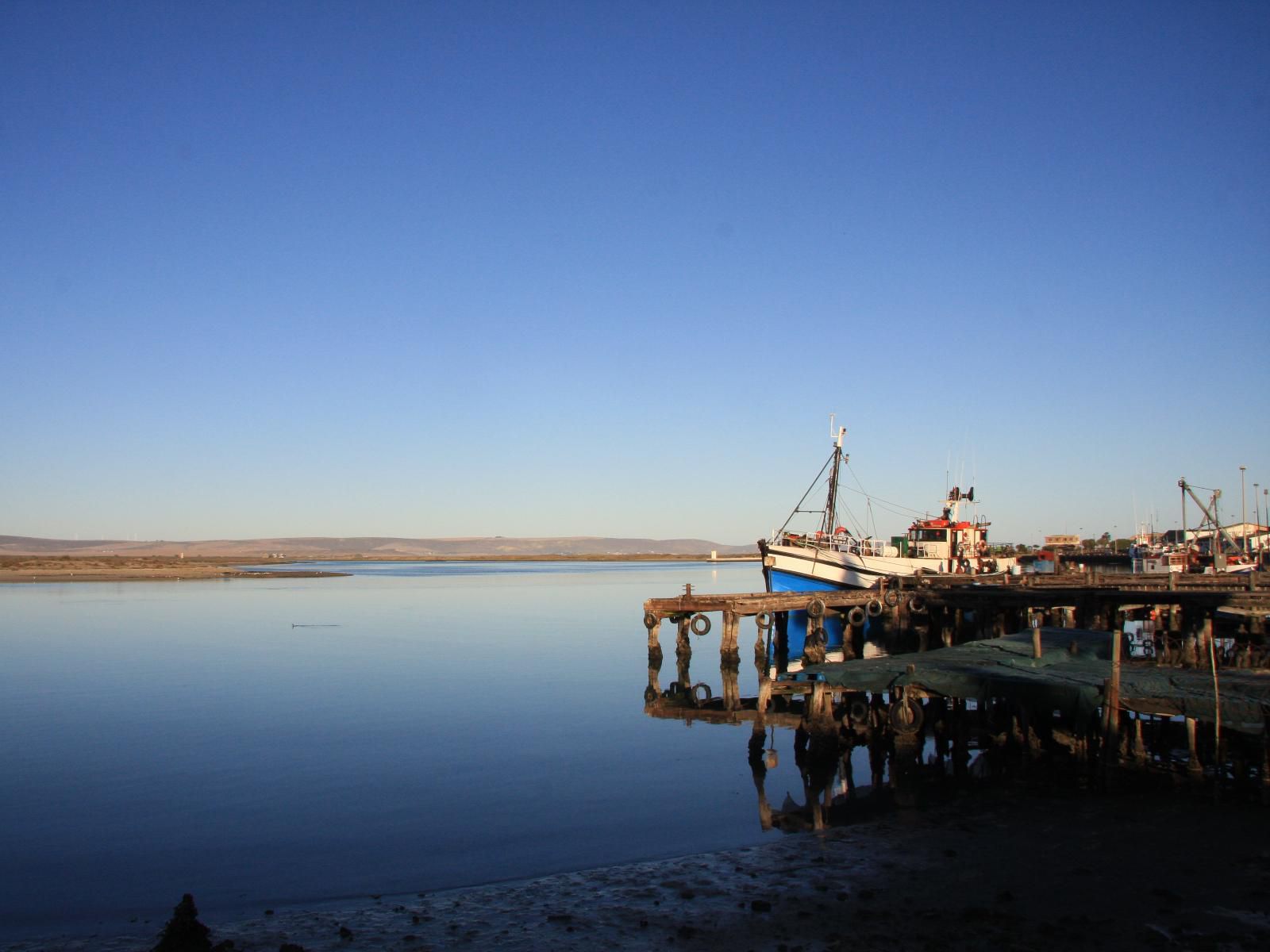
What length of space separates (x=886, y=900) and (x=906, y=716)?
868 centimetres

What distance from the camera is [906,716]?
71.4ft

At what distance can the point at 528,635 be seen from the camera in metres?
58.2

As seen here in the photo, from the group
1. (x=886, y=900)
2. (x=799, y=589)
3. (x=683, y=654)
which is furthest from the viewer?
(x=799, y=589)

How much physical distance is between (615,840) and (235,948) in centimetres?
750

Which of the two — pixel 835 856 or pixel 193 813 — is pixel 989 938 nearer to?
pixel 835 856

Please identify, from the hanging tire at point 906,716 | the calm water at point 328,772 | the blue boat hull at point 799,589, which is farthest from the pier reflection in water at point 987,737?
the blue boat hull at point 799,589

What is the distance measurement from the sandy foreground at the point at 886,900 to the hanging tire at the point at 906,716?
436cm

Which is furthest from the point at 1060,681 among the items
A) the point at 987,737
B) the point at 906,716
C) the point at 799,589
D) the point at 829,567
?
the point at 799,589

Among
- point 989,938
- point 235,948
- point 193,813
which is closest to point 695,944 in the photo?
point 989,938

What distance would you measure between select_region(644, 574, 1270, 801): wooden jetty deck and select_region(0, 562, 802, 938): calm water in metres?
2.16

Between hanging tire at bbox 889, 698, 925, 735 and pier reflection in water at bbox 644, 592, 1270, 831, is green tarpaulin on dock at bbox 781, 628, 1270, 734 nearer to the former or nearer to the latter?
pier reflection in water at bbox 644, 592, 1270, 831

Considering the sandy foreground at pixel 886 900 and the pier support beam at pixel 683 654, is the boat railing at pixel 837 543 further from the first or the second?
the sandy foreground at pixel 886 900

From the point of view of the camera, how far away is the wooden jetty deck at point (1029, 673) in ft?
63.6

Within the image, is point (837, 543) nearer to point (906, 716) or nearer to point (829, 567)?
point (829, 567)
